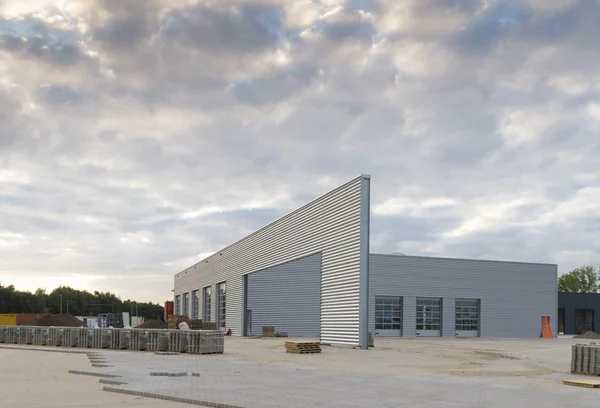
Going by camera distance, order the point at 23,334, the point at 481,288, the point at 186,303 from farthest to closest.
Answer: the point at 186,303 < the point at 481,288 < the point at 23,334

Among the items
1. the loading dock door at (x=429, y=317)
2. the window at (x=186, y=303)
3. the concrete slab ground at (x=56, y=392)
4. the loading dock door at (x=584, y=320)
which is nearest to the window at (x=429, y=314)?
the loading dock door at (x=429, y=317)

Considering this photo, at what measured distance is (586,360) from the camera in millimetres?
18422

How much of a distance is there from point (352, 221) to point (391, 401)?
19.5 m

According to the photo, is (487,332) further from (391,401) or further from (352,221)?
(391,401)

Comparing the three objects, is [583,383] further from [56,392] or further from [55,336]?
[55,336]

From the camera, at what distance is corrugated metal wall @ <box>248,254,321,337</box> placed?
52.0 m

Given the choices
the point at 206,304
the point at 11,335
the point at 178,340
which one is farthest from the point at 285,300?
the point at 178,340

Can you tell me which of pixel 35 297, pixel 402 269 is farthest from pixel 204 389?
pixel 35 297

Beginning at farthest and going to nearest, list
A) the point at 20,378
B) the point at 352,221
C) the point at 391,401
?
the point at 352,221 < the point at 20,378 < the point at 391,401

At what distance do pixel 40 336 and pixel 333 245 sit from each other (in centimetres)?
1533

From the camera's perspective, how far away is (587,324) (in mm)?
65688

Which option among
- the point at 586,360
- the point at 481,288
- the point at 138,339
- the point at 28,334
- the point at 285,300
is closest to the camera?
the point at 586,360

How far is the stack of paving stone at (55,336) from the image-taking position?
32.5m

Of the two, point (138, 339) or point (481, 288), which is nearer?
point (138, 339)
